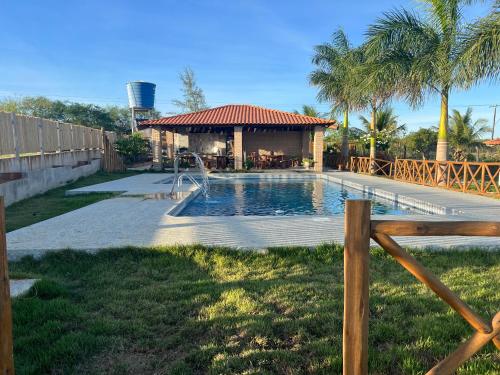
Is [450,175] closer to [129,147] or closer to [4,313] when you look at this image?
[4,313]

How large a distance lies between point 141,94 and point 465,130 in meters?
34.2

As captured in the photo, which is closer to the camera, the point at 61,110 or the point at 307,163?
the point at 307,163

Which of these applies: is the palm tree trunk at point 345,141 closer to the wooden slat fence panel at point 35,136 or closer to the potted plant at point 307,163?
the potted plant at point 307,163

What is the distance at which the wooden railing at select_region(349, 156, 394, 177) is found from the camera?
19519 mm

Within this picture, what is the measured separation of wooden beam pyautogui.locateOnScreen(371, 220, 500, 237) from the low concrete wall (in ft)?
23.5

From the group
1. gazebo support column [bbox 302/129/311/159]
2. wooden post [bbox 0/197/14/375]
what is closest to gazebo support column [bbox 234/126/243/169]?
gazebo support column [bbox 302/129/311/159]

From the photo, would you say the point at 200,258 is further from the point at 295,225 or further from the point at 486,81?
the point at 486,81

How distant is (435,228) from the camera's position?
180 cm

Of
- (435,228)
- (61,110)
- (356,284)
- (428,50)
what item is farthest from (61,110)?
(435,228)

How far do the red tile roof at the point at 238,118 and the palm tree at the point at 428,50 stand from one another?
851 centimetres

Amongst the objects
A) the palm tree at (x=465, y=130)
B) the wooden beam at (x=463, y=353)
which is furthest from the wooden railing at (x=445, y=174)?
the palm tree at (x=465, y=130)

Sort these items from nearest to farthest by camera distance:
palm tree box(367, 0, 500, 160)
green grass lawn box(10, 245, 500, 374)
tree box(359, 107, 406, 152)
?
green grass lawn box(10, 245, 500, 374) < palm tree box(367, 0, 500, 160) < tree box(359, 107, 406, 152)

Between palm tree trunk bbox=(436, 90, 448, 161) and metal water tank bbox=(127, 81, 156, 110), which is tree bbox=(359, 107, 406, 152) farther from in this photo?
metal water tank bbox=(127, 81, 156, 110)

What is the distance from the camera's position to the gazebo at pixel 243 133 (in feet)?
72.3
